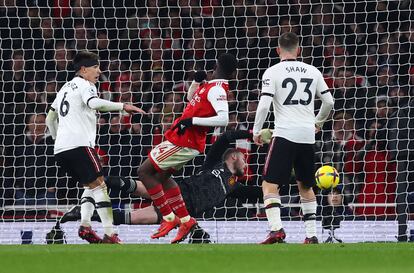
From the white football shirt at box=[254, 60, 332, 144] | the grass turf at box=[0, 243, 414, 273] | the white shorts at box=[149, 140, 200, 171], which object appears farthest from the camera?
the white shorts at box=[149, 140, 200, 171]

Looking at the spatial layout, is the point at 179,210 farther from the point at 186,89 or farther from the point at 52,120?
the point at 186,89

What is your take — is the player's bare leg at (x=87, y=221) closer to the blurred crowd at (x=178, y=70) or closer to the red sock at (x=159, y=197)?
the red sock at (x=159, y=197)

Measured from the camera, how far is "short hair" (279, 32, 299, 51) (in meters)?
8.70


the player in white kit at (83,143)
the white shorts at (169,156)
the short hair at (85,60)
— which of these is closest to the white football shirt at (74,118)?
the player in white kit at (83,143)

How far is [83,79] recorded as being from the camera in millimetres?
9703

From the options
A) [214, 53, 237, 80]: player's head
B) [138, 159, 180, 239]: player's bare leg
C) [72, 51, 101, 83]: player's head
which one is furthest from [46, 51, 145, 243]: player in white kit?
[214, 53, 237, 80]: player's head

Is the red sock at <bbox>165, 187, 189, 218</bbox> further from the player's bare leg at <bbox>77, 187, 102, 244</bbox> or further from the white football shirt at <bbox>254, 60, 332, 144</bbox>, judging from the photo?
the white football shirt at <bbox>254, 60, 332, 144</bbox>

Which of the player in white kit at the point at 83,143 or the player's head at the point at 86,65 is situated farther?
the player's head at the point at 86,65

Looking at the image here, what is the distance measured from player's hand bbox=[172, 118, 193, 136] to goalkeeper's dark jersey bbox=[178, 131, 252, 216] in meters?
1.51

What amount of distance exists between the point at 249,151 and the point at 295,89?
4.34 m

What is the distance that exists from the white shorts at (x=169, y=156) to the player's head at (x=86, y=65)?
2.83 feet

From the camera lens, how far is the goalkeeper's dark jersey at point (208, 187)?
11133 mm

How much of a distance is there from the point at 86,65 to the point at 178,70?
422cm

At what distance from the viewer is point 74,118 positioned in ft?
31.4
